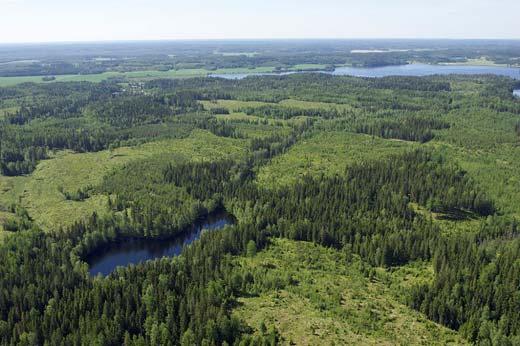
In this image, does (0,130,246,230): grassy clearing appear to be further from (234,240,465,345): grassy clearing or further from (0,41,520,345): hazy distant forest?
(234,240,465,345): grassy clearing

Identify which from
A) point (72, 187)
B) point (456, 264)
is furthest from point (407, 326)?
point (72, 187)

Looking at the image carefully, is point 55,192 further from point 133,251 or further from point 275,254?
point 275,254

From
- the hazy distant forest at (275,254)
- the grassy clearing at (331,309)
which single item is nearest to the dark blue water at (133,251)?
the hazy distant forest at (275,254)

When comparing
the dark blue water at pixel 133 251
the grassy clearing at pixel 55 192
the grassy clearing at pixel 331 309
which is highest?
the grassy clearing at pixel 55 192

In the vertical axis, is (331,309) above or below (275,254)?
below

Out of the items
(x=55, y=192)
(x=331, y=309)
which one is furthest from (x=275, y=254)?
(x=55, y=192)

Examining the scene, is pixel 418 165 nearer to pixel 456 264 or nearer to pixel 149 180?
pixel 456 264

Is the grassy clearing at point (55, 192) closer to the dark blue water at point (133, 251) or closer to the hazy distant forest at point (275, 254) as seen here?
the hazy distant forest at point (275, 254)
